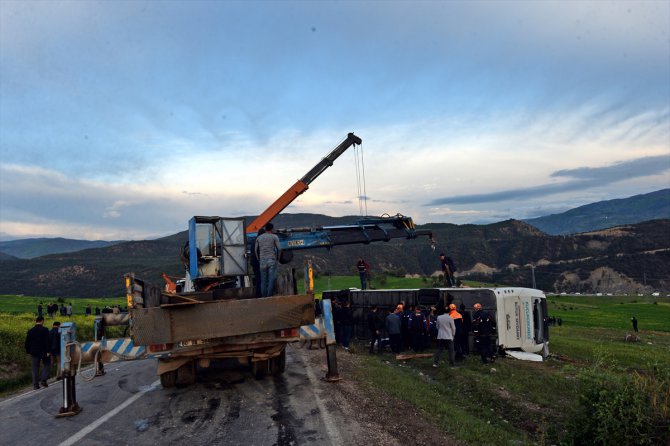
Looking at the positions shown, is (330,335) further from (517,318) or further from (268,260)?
(517,318)

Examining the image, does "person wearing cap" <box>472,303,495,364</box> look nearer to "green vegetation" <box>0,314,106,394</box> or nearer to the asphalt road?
the asphalt road

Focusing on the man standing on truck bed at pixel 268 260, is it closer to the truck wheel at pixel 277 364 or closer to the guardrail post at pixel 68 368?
the truck wheel at pixel 277 364

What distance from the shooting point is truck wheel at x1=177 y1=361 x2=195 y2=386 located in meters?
8.62

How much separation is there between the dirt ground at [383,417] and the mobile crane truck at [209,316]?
4.71ft

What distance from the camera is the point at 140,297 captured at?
7012mm

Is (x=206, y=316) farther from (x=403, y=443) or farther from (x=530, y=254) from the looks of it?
(x=530, y=254)

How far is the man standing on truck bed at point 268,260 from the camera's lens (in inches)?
346

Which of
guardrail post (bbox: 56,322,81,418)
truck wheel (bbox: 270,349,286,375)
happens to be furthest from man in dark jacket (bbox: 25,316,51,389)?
truck wheel (bbox: 270,349,286,375)

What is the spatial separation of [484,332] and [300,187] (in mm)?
8840

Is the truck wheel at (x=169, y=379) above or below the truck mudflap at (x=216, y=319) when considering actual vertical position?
below

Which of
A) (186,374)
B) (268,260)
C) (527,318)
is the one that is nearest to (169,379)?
(186,374)

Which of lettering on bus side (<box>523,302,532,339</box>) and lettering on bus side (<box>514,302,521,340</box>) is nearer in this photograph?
lettering on bus side (<box>514,302,521,340</box>)

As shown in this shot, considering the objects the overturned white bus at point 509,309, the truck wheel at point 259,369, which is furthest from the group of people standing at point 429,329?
the truck wheel at point 259,369

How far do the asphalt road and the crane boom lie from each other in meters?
7.62
